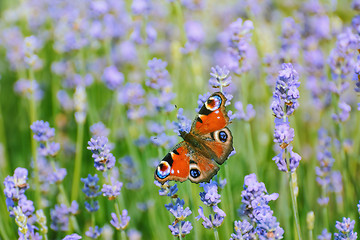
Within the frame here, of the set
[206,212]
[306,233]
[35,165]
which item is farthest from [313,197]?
[35,165]

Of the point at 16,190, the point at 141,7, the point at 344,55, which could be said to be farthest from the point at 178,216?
the point at 141,7

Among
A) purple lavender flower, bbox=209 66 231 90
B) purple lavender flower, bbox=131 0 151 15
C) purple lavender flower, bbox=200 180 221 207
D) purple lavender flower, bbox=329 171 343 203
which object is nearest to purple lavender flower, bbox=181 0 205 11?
purple lavender flower, bbox=131 0 151 15

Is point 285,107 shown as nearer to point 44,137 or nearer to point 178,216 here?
point 178,216

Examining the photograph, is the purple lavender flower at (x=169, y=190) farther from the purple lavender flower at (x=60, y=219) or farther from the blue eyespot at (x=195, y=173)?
the purple lavender flower at (x=60, y=219)

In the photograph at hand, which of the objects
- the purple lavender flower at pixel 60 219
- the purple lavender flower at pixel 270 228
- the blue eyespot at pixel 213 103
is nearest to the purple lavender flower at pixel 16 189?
the purple lavender flower at pixel 60 219

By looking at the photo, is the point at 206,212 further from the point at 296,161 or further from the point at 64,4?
the point at 64,4

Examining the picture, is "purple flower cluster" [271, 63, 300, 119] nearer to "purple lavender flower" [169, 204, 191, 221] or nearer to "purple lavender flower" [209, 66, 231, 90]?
"purple lavender flower" [209, 66, 231, 90]
